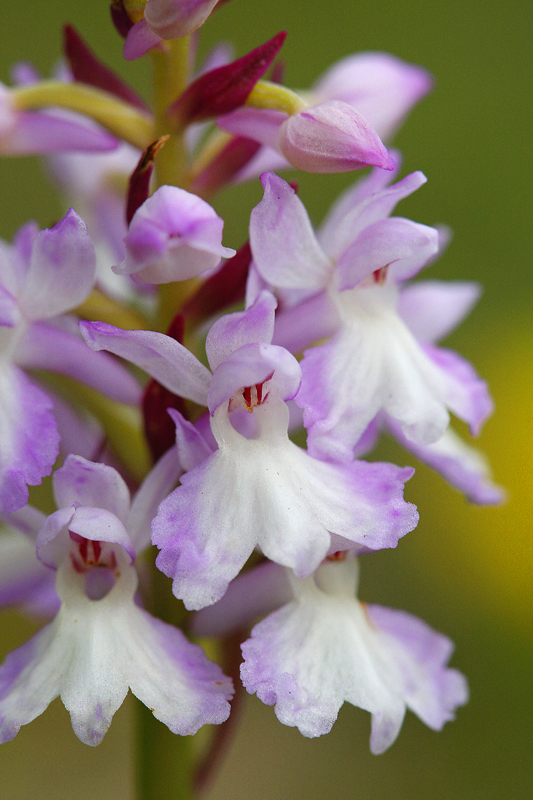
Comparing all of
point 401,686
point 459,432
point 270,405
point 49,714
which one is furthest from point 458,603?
point 270,405

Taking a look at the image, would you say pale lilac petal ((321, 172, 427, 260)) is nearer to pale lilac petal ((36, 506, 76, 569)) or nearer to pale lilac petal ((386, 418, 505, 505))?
pale lilac petal ((386, 418, 505, 505))

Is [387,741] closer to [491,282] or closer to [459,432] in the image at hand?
[459,432]

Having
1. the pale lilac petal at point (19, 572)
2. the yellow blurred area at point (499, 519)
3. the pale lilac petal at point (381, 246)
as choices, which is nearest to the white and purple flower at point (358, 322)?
the pale lilac petal at point (381, 246)

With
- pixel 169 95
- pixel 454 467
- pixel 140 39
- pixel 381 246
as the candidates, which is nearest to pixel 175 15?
pixel 140 39

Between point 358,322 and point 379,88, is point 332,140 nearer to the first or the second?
point 358,322

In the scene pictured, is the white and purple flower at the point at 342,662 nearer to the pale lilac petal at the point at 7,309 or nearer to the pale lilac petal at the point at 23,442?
the pale lilac petal at the point at 23,442

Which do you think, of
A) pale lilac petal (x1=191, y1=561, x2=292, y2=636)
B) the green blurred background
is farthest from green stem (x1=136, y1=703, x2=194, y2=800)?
the green blurred background
